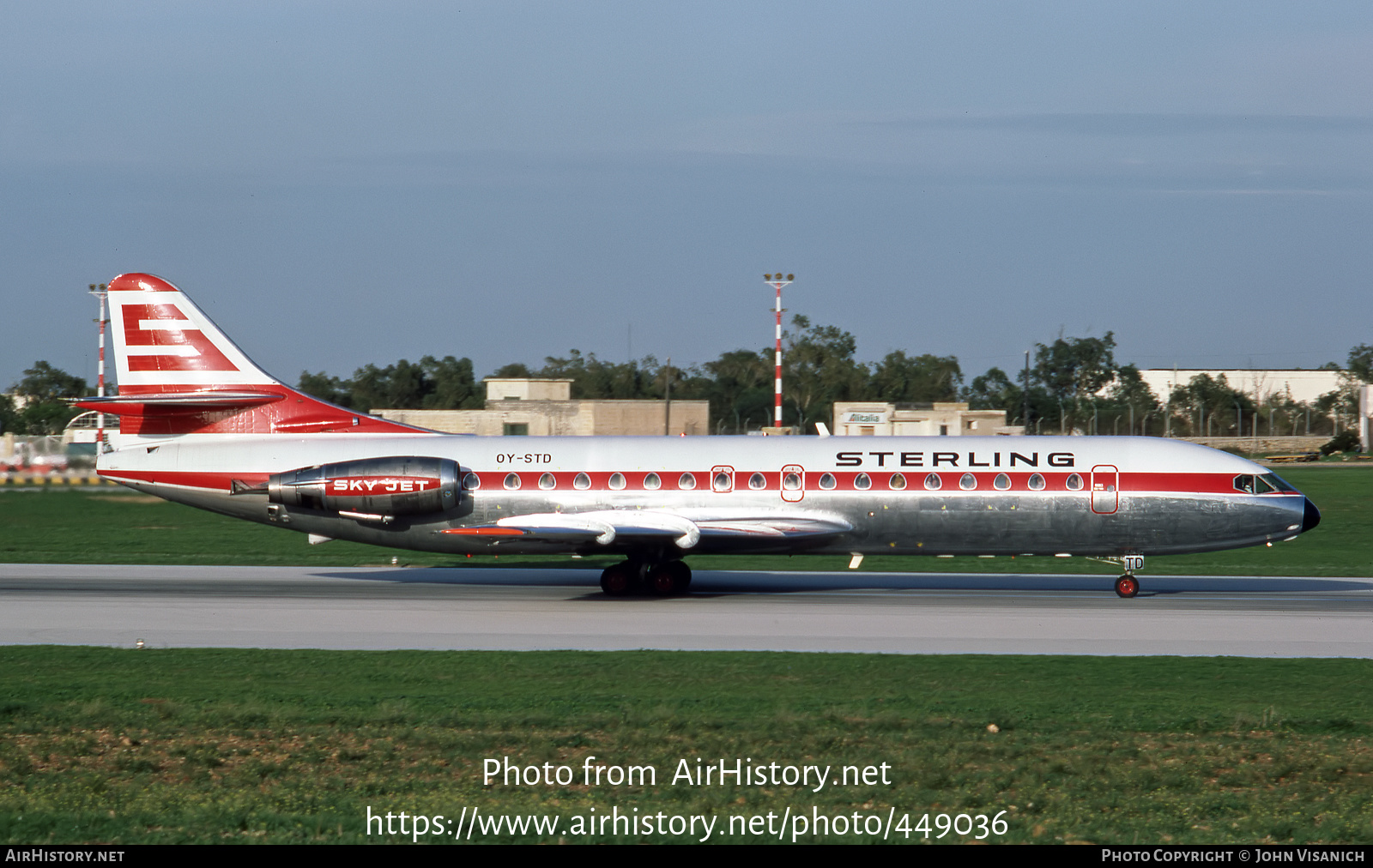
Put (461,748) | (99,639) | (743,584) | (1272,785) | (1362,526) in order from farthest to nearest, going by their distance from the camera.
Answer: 1. (1362,526)
2. (743,584)
3. (99,639)
4. (461,748)
5. (1272,785)

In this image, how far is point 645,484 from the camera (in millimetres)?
25172

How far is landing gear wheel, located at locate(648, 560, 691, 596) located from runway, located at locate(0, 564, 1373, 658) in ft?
1.36

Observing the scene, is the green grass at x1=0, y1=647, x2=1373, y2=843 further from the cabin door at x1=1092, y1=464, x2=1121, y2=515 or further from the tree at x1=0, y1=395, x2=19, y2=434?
the tree at x1=0, y1=395, x2=19, y2=434

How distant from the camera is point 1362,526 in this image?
4122 cm

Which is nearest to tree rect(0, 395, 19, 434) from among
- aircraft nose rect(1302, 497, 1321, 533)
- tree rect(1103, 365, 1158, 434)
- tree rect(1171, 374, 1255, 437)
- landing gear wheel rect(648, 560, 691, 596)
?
landing gear wheel rect(648, 560, 691, 596)

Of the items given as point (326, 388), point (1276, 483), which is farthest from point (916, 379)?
point (1276, 483)

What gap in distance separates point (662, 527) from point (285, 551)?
14243mm

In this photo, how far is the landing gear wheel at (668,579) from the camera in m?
25.1

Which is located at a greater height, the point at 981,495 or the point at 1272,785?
the point at 981,495

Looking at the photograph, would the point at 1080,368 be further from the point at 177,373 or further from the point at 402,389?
the point at 177,373

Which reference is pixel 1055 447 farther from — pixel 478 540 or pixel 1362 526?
pixel 1362 526

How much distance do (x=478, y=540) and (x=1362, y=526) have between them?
31156mm

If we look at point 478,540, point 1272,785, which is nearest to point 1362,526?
point 478,540

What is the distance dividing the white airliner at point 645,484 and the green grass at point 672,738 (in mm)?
7743
